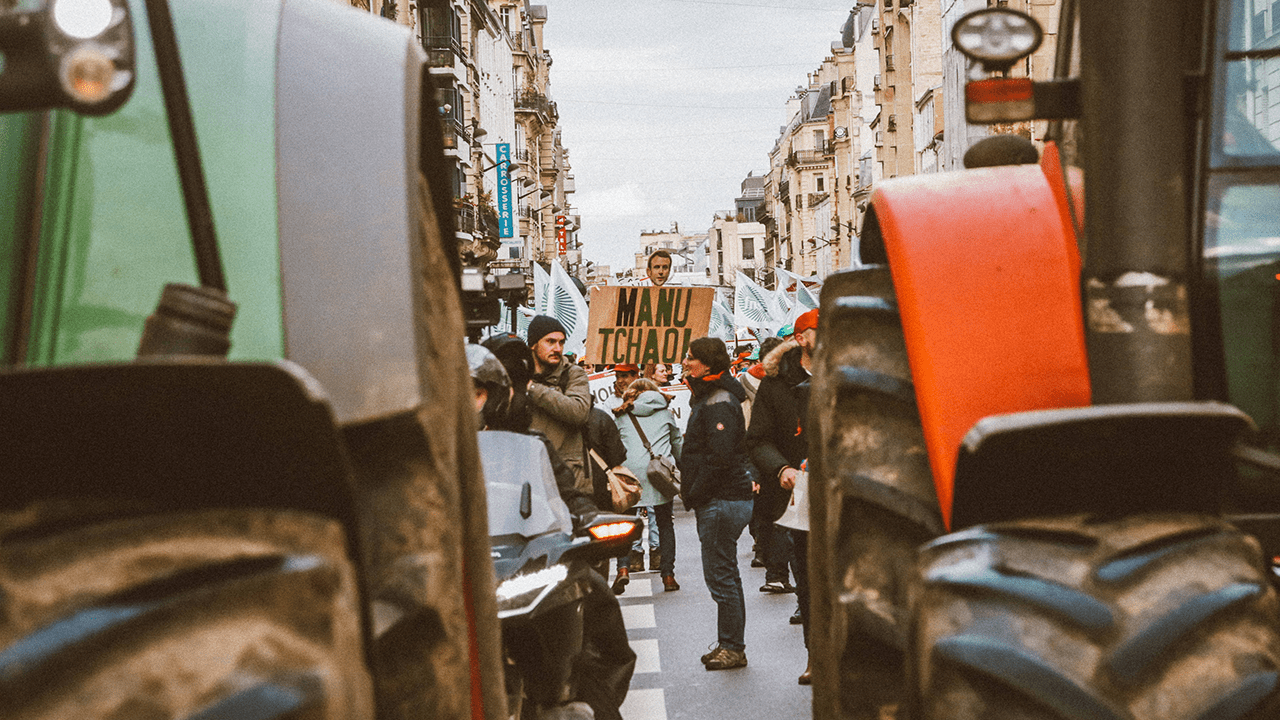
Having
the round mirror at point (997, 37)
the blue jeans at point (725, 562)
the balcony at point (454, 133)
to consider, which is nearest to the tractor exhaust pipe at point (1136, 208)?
the round mirror at point (997, 37)

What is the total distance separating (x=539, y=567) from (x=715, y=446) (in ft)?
17.7

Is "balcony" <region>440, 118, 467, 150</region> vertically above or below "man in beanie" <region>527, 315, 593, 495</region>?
above

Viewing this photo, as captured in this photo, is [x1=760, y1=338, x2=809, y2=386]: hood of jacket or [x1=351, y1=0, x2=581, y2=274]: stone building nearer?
[x1=760, y1=338, x2=809, y2=386]: hood of jacket

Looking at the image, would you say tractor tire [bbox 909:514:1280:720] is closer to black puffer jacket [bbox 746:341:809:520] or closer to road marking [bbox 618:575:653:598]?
black puffer jacket [bbox 746:341:809:520]

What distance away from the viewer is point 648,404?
13359 millimetres

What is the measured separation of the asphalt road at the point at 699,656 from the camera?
819 centimetres

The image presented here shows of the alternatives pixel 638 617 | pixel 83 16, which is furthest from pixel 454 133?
pixel 83 16

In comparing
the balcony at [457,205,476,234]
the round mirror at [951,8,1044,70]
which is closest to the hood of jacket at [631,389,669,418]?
the round mirror at [951,8,1044,70]

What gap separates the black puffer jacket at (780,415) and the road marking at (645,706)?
5.98 ft

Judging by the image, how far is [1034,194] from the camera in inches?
106

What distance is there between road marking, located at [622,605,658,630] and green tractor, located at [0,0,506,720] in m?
8.71

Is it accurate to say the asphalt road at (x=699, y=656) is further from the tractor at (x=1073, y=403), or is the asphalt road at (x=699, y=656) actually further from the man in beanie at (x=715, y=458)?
the tractor at (x=1073, y=403)

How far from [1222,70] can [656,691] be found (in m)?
6.69

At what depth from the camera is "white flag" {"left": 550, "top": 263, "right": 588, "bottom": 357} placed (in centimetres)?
2533
